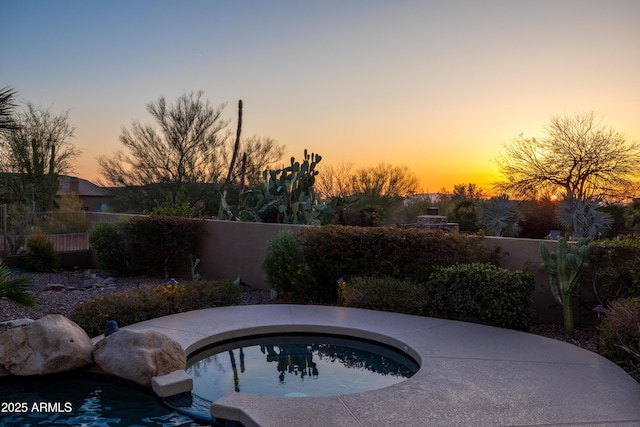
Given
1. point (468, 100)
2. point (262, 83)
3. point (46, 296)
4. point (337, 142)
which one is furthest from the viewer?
point (337, 142)

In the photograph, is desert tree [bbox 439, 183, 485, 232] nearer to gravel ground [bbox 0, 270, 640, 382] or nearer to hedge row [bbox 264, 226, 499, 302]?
hedge row [bbox 264, 226, 499, 302]

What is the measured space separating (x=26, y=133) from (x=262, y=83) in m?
16.0

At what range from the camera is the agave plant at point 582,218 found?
18688mm

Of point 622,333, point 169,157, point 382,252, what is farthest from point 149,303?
point 169,157

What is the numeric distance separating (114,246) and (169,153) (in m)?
16.3

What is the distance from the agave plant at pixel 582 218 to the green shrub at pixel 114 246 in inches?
586

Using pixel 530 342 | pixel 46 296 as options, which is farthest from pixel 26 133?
pixel 530 342

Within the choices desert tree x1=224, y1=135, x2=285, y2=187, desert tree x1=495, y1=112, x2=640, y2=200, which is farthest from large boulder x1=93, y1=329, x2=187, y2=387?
desert tree x1=495, y1=112, x2=640, y2=200

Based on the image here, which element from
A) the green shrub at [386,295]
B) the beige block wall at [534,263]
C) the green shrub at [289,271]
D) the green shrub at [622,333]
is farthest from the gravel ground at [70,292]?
the green shrub at [622,333]

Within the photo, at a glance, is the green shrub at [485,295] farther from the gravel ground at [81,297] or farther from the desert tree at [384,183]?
the desert tree at [384,183]

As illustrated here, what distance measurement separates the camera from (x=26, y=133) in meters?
27.1

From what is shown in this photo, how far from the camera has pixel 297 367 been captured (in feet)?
20.8

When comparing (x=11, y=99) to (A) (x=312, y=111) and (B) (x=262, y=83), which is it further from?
(A) (x=312, y=111)

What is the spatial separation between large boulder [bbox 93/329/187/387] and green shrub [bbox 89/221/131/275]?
7725 millimetres
